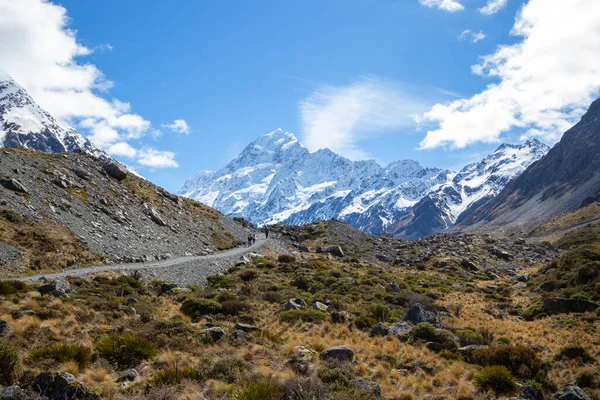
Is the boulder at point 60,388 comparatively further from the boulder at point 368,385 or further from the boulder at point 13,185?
the boulder at point 13,185

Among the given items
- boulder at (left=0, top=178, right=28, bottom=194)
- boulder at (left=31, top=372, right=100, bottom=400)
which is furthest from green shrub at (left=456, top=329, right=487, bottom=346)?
boulder at (left=0, top=178, right=28, bottom=194)

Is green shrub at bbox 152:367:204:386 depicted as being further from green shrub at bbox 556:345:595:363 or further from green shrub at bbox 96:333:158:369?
green shrub at bbox 556:345:595:363

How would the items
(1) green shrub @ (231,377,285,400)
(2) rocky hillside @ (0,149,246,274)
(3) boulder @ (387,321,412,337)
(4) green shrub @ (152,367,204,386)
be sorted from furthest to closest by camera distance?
(2) rocky hillside @ (0,149,246,274), (3) boulder @ (387,321,412,337), (4) green shrub @ (152,367,204,386), (1) green shrub @ (231,377,285,400)

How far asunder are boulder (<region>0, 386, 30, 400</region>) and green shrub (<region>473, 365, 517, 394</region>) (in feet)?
43.5

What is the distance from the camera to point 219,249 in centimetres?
5241

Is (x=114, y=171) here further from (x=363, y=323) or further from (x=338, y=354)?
(x=338, y=354)

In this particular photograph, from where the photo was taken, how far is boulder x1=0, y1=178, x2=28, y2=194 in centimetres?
3164

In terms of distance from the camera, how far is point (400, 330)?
20.1 m

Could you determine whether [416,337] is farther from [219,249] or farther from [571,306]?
[219,249]

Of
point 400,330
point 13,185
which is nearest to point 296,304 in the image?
point 400,330

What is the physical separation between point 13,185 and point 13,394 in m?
30.0

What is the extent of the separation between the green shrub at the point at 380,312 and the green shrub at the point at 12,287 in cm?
1958

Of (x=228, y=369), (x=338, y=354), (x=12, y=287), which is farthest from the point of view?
(x=12, y=287)

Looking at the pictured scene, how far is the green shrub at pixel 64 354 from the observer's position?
35.4ft
